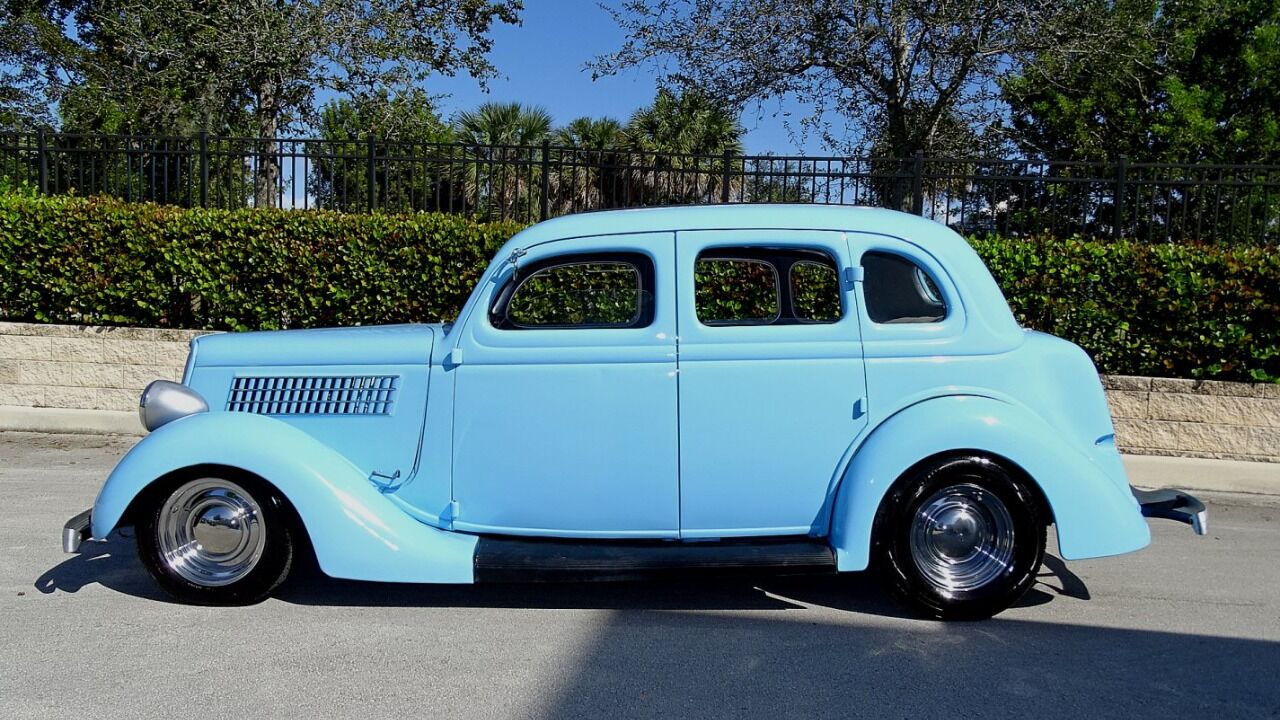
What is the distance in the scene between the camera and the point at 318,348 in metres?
4.36

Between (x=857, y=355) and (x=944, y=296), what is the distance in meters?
0.51

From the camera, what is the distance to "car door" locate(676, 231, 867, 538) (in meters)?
4.12

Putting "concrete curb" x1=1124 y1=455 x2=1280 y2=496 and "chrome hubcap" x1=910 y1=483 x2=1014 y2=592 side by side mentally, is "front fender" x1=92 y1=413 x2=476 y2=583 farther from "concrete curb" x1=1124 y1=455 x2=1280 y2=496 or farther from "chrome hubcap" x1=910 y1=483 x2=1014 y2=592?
"concrete curb" x1=1124 y1=455 x2=1280 y2=496

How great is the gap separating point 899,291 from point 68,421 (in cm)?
742

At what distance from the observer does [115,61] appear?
64.4ft

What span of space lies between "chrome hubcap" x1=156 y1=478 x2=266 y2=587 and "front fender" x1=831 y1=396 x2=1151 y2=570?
257cm

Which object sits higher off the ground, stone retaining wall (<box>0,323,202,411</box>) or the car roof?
the car roof

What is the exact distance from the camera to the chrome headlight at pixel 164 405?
167 inches

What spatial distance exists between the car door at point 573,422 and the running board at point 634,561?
0.40ft

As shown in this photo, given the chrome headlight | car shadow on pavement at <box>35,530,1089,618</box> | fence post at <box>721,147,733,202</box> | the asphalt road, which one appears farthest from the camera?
fence post at <box>721,147,733,202</box>

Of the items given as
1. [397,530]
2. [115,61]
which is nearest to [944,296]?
[397,530]

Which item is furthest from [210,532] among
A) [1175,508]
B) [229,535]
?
[1175,508]

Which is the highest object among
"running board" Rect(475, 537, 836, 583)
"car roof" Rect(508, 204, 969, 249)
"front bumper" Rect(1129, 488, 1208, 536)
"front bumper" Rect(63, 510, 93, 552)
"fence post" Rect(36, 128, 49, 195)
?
"fence post" Rect(36, 128, 49, 195)

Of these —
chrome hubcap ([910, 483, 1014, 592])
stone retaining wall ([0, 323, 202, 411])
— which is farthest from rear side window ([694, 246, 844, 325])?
stone retaining wall ([0, 323, 202, 411])
